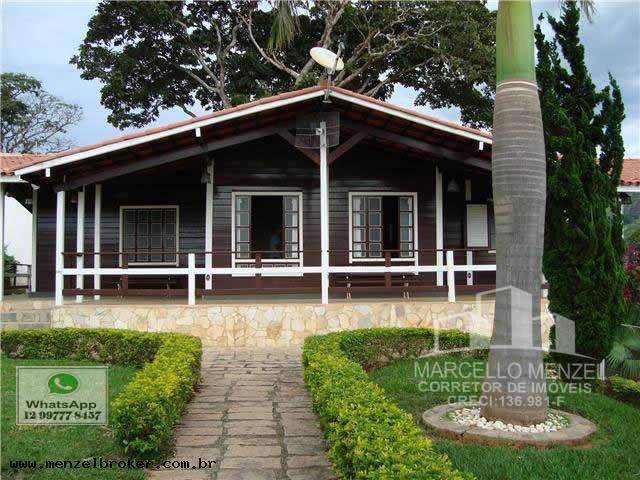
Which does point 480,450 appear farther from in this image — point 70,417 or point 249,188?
point 249,188

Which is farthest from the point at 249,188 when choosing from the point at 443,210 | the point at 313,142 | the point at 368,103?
the point at 443,210

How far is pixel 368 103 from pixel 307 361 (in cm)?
511

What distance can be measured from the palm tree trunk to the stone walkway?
176cm

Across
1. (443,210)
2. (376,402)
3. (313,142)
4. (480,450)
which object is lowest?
(480,450)

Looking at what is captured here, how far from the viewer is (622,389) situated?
6.14 meters

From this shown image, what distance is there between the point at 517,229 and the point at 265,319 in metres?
5.58

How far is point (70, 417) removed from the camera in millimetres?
5262

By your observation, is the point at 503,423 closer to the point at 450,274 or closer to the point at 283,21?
the point at 283,21

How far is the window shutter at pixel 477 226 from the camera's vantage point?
1256 centimetres

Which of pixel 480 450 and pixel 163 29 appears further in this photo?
pixel 163 29

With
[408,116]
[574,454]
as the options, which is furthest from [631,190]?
[574,454]

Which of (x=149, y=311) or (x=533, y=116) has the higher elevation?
(x=533, y=116)

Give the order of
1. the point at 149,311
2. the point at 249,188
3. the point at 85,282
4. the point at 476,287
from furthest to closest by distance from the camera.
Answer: the point at 85,282
the point at 249,188
the point at 476,287
the point at 149,311

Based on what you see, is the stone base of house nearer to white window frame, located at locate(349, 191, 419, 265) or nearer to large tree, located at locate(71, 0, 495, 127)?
white window frame, located at locate(349, 191, 419, 265)
